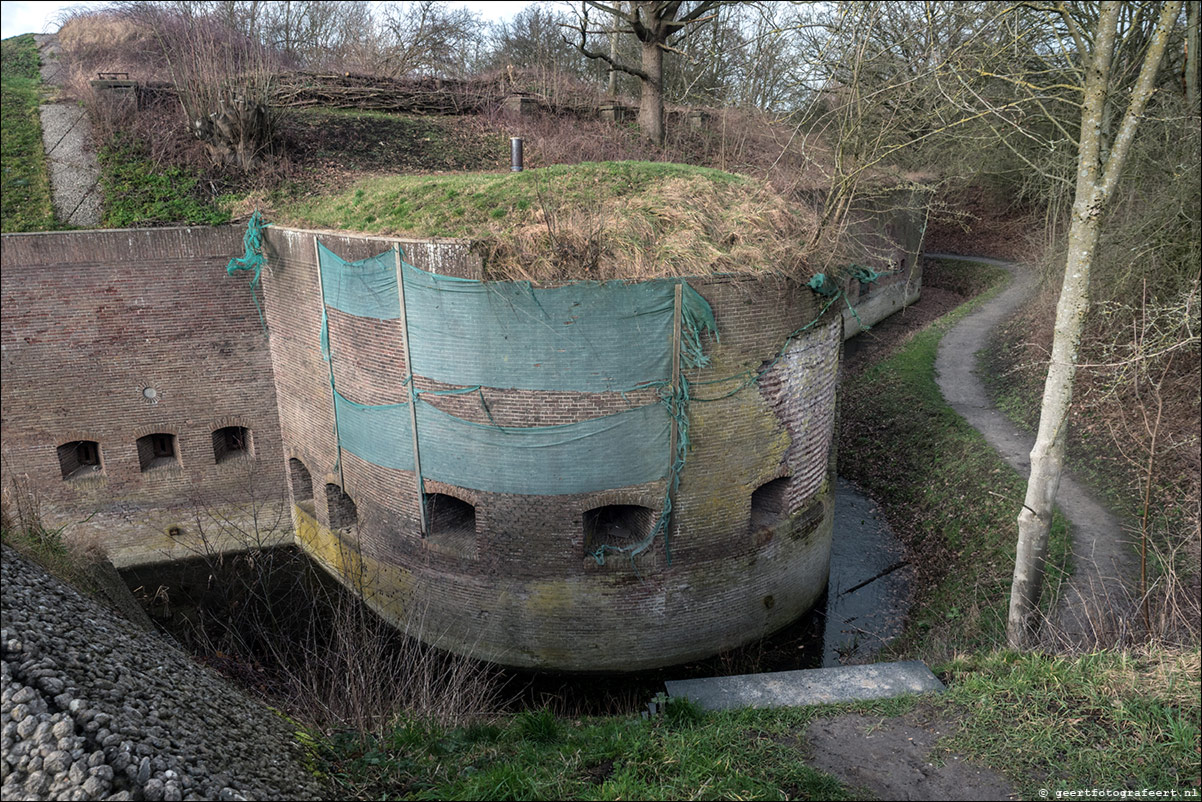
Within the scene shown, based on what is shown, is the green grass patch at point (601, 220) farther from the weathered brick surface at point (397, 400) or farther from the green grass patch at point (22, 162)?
the green grass patch at point (22, 162)

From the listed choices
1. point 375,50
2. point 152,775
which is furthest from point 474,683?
point 375,50

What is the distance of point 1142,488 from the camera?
10.9 meters

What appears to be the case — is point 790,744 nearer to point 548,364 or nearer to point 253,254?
point 548,364

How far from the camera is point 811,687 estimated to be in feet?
23.8

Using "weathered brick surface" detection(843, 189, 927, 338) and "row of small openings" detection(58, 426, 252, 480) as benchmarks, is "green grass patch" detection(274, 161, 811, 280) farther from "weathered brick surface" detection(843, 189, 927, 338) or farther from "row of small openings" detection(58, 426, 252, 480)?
"weathered brick surface" detection(843, 189, 927, 338)

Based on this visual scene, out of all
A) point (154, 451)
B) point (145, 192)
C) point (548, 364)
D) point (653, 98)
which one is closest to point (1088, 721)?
point (548, 364)

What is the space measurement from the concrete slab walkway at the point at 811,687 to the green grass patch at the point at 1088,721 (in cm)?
53

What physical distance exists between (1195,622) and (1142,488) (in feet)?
11.8

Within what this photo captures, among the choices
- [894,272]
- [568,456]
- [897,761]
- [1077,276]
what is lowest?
[897,761]

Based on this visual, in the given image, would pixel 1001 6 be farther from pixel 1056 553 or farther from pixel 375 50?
pixel 375 50

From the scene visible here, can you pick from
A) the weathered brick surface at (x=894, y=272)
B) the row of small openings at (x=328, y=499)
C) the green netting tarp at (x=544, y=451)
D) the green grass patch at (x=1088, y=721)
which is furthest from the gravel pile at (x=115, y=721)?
the weathered brick surface at (x=894, y=272)

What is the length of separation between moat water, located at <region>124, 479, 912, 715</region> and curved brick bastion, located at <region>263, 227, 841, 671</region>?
0.27m

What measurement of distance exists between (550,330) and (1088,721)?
6.02 metres

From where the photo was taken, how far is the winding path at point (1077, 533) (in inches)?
339
